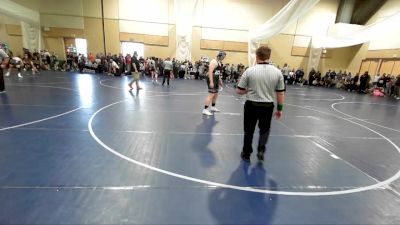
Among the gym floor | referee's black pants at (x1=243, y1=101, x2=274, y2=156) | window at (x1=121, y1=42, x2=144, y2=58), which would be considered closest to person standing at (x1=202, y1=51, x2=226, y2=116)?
the gym floor

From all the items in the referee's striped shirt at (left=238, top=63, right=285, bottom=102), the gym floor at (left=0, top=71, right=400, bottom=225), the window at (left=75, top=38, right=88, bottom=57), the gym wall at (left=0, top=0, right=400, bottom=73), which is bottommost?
the gym floor at (left=0, top=71, right=400, bottom=225)

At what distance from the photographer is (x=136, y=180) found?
316cm

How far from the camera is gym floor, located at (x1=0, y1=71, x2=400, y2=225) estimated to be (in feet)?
8.45

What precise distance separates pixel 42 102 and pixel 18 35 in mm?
15957

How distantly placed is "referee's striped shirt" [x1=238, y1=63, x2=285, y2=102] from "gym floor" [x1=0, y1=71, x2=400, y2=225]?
44.0 inches

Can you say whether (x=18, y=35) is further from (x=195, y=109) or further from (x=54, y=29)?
(x=195, y=109)

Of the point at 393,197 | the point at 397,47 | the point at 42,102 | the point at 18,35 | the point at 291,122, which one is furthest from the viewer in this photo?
the point at 18,35

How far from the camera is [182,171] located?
3.47m

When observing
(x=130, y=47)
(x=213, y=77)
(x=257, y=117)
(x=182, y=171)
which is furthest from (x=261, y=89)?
(x=130, y=47)

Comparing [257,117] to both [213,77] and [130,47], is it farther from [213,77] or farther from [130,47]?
[130,47]

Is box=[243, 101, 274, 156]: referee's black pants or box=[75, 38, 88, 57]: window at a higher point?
box=[75, 38, 88, 57]: window

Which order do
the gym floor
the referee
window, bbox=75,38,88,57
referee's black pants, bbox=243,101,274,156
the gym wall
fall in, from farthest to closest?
window, bbox=75,38,88,57 → the gym wall → referee's black pants, bbox=243,101,274,156 → the referee → the gym floor

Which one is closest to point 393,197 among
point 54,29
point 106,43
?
point 106,43

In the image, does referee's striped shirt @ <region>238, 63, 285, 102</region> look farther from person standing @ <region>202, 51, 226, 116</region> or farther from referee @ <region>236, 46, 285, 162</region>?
person standing @ <region>202, 51, 226, 116</region>
